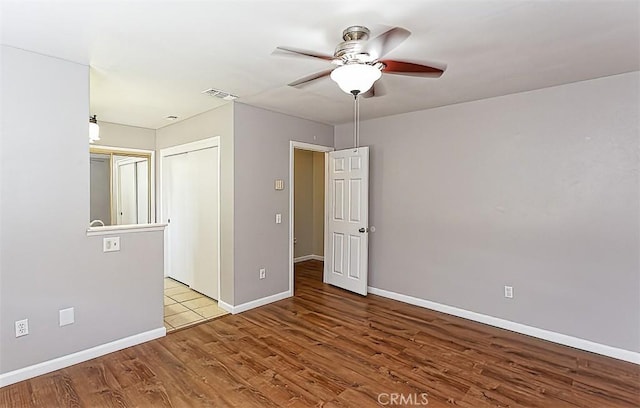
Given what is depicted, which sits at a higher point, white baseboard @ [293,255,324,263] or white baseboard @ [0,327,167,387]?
white baseboard @ [293,255,324,263]

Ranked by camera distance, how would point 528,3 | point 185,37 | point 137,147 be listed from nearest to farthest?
point 528,3
point 185,37
point 137,147

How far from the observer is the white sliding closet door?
4.25 metres

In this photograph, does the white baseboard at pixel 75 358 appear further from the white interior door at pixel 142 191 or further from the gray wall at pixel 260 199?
the white interior door at pixel 142 191

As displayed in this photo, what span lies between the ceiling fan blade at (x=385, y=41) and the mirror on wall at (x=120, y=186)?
4.60 m

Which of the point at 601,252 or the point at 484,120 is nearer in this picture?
the point at 601,252

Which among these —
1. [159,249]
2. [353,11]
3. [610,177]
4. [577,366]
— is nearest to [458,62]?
[353,11]

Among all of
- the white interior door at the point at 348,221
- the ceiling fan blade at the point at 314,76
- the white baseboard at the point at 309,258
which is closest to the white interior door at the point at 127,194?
the white baseboard at the point at 309,258

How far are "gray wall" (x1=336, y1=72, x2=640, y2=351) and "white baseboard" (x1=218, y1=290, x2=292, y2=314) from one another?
1475mm

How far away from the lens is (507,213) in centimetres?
348

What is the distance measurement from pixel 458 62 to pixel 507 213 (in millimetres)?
1752

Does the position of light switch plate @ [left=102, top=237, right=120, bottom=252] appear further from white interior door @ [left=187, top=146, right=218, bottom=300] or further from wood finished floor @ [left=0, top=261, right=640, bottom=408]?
white interior door @ [left=187, top=146, right=218, bottom=300]

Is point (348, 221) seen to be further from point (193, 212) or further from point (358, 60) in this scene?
point (358, 60)

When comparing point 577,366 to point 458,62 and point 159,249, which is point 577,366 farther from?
point 159,249

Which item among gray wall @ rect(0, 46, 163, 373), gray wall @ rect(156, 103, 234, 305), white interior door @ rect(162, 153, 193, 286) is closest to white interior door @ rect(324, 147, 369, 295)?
gray wall @ rect(156, 103, 234, 305)
